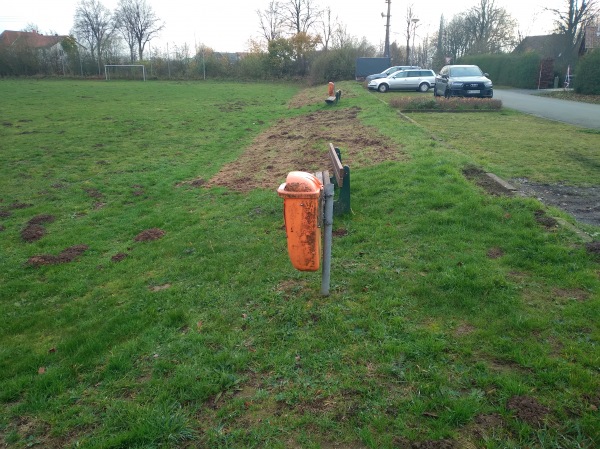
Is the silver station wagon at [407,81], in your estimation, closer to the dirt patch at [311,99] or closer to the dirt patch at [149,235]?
the dirt patch at [311,99]

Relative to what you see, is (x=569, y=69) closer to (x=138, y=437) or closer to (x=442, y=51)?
(x=442, y=51)

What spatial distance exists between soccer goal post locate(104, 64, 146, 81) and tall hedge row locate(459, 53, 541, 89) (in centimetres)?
3729

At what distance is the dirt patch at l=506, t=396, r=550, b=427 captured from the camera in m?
2.74

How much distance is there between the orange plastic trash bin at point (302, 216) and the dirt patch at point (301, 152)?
16.0 ft

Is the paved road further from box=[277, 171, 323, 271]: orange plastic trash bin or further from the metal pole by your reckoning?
box=[277, 171, 323, 271]: orange plastic trash bin

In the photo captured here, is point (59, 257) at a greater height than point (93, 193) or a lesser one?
lesser

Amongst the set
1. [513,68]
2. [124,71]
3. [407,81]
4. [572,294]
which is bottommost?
[572,294]

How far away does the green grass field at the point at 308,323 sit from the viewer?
290 centimetres

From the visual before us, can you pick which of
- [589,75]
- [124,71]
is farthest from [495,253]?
[124,71]

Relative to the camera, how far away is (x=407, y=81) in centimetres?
2967

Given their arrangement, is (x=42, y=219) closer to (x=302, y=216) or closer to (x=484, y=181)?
(x=302, y=216)

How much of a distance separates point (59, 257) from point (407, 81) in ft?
89.6

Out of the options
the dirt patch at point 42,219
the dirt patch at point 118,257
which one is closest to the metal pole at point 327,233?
the dirt patch at point 118,257

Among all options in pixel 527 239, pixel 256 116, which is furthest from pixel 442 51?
pixel 527 239
